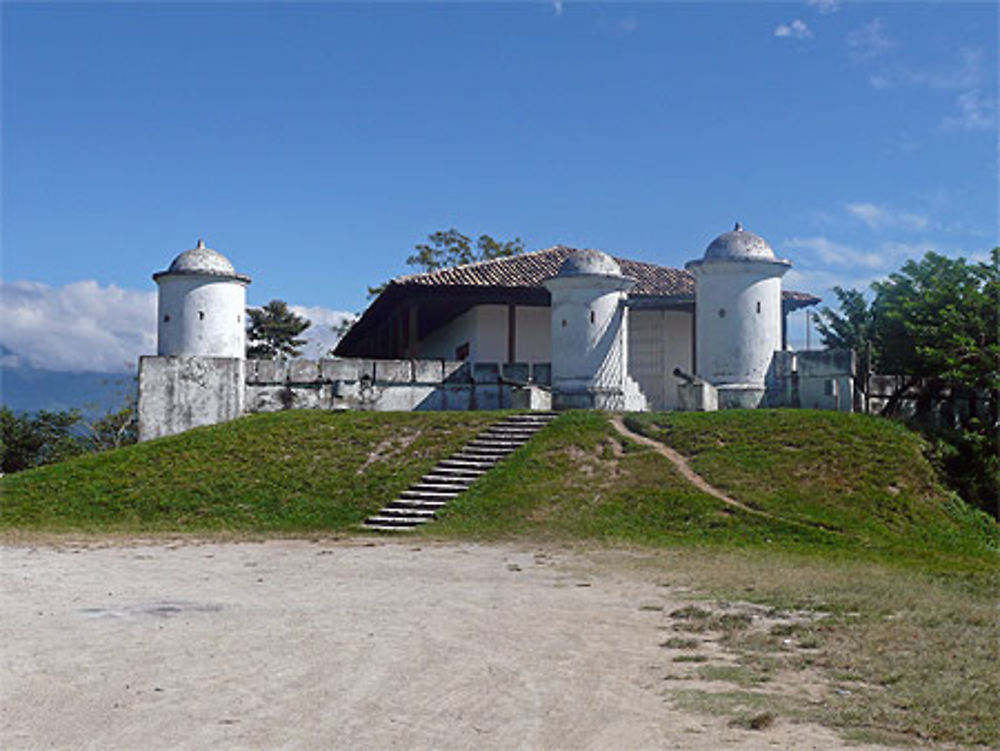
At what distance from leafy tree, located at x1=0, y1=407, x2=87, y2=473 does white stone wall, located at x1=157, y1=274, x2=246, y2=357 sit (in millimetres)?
12971

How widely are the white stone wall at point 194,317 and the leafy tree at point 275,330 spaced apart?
2251cm

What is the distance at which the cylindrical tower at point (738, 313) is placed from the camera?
2072cm

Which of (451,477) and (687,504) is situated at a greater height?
(451,477)

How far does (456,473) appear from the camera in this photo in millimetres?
16422

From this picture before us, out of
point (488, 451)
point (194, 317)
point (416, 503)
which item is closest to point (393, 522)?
point (416, 503)

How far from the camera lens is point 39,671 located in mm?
5984

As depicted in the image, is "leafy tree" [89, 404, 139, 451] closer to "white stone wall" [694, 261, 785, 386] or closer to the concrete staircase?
the concrete staircase

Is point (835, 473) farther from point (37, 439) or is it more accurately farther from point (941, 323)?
point (37, 439)

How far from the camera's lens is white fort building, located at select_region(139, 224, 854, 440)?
20.7m

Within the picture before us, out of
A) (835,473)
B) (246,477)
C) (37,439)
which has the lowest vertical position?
(246,477)

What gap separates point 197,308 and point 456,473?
9.60 m

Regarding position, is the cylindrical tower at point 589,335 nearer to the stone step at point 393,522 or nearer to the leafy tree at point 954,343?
the leafy tree at point 954,343

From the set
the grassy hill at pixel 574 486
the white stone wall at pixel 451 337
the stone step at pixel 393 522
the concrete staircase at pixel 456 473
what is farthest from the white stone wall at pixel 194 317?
the stone step at pixel 393 522

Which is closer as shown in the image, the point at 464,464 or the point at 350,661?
the point at 350,661
